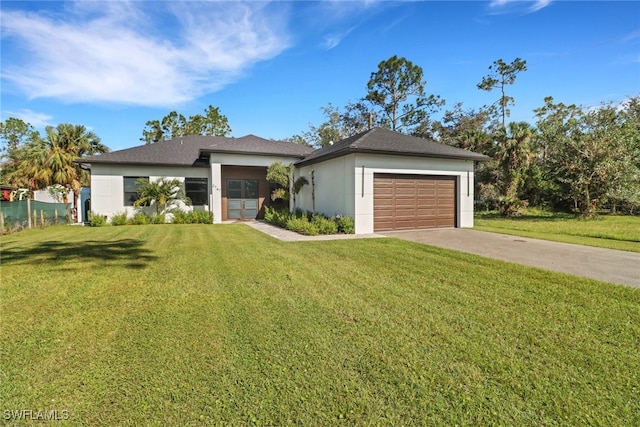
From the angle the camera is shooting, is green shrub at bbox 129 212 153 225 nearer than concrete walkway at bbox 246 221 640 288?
No

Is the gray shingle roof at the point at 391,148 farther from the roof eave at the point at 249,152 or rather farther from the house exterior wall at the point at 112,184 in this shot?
the house exterior wall at the point at 112,184

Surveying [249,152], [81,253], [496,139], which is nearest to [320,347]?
[81,253]

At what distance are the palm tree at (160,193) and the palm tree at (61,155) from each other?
25.5 ft

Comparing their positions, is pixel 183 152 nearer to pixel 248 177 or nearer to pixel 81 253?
pixel 248 177

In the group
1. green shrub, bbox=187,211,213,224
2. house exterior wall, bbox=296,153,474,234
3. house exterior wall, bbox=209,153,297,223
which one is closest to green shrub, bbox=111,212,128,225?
green shrub, bbox=187,211,213,224

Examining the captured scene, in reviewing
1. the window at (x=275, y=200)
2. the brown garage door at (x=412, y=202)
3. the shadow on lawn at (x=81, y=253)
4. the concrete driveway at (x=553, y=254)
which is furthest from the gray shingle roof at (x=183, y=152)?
the concrete driveway at (x=553, y=254)

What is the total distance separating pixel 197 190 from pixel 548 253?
631 inches

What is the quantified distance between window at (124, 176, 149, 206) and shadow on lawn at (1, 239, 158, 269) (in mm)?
7922

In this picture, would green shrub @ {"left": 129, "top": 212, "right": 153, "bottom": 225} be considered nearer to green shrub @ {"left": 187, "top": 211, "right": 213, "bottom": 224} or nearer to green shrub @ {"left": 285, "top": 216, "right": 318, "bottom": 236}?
green shrub @ {"left": 187, "top": 211, "right": 213, "bottom": 224}

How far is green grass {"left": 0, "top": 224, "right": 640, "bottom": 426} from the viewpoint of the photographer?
2.05 metres

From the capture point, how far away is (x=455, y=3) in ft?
36.7

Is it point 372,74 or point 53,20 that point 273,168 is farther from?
point 372,74

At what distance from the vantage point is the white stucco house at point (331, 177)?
443 inches

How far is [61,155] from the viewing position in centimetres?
2044
